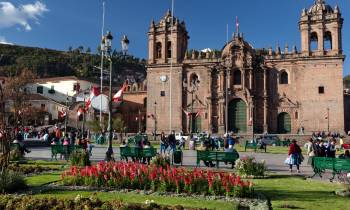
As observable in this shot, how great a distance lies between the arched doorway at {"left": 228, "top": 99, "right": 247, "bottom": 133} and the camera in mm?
52438

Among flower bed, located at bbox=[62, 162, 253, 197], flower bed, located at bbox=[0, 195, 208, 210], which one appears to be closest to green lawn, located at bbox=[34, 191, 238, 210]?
flower bed, located at bbox=[62, 162, 253, 197]

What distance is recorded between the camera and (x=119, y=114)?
64562 millimetres

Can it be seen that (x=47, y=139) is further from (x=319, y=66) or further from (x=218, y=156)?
(x=319, y=66)

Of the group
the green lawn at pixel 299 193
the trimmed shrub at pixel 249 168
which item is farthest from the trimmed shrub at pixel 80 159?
the green lawn at pixel 299 193

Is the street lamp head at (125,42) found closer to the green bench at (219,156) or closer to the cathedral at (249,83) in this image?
the green bench at (219,156)

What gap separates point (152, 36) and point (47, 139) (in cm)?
2426

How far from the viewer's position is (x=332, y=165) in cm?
1636

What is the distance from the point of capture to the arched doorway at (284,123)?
50906 millimetres

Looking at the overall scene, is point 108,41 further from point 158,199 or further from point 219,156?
point 158,199

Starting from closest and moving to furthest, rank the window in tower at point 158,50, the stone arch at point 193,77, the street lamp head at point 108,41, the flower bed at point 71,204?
the flower bed at point 71,204
the street lamp head at point 108,41
the stone arch at point 193,77
the window in tower at point 158,50

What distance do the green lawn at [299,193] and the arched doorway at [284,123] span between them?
116 ft

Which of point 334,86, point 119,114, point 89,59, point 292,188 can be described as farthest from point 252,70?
point 89,59

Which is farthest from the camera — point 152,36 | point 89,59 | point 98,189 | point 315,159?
point 89,59

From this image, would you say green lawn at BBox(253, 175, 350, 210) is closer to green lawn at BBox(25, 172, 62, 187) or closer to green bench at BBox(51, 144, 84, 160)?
green lawn at BBox(25, 172, 62, 187)
